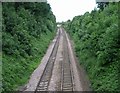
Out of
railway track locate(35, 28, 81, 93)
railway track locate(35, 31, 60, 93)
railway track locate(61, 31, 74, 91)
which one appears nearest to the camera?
railway track locate(61, 31, 74, 91)

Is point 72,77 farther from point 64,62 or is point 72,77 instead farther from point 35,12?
point 35,12

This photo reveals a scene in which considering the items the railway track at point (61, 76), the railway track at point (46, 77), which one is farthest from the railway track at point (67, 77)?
the railway track at point (46, 77)

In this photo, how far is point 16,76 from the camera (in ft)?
78.6

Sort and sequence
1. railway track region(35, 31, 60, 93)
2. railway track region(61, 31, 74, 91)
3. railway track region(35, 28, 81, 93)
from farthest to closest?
1. railway track region(35, 31, 60, 93)
2. railway track region(35, 28, 81, 93)
3. railway track region(61, 31, 74, 91)

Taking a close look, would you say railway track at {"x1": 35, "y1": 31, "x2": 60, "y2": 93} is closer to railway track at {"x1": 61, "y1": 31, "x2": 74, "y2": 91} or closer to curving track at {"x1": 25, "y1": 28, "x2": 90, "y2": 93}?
curving track at {"x1": 25, "y1": 28, "x2": 90, "y2": 93}

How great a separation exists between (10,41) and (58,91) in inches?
427

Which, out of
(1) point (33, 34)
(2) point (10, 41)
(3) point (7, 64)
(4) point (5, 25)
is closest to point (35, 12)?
(1) point (33, 34)

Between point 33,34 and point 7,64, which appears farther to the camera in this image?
point 33,34

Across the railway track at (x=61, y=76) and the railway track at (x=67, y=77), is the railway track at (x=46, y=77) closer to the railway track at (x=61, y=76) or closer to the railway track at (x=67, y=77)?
the railway track at (x=61, y=76)

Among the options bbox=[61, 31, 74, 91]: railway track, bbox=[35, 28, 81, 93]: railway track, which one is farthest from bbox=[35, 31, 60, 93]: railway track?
bbox=[61, 31, 74, 91]: railway track

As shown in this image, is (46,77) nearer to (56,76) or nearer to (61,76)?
(56,76)

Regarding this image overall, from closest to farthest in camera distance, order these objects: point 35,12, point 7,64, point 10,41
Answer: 1. point 7,64
2. point 10,41
3. point 35,12

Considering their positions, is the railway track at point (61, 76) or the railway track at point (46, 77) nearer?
the railway track at point (61, 76)

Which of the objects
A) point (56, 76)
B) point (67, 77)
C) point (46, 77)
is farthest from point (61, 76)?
point (46, 77)
